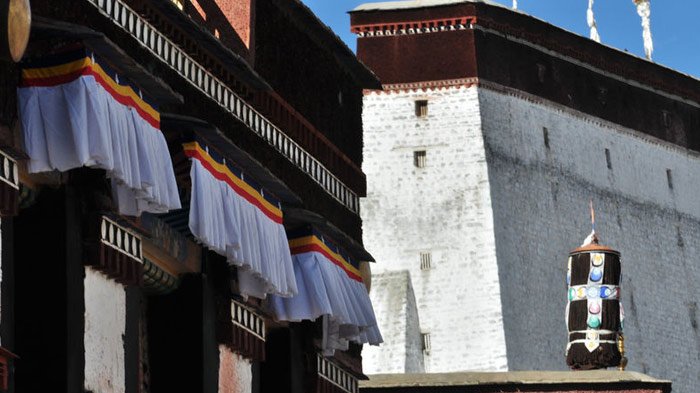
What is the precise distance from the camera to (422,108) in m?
40.3

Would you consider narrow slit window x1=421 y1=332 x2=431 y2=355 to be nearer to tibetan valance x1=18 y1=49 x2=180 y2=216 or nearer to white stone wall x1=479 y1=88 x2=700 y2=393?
white stone wall x1=479 y1=88 x2=700 y2=393

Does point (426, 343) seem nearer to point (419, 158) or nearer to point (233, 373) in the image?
point (419, 158)

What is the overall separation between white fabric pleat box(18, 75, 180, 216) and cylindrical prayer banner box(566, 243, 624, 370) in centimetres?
1645

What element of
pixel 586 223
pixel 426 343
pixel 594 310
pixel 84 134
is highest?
pixel 586 223

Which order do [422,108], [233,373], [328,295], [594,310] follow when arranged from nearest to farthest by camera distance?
[233,373] < [328,295] < [594,310] < [422,108]

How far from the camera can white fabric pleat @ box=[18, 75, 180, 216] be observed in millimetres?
12266

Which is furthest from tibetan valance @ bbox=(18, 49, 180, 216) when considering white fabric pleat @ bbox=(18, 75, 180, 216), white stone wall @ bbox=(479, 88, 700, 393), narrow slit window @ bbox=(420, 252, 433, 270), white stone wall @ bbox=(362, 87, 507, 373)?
narrow slit window @ bbox=(420, 252, 433, 270)

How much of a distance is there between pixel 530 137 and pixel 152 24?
2684 centimetres

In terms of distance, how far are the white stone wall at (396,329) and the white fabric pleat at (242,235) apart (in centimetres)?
2146

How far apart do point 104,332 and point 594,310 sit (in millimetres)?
16462

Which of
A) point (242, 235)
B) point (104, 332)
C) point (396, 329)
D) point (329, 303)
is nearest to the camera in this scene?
point (104, 332)

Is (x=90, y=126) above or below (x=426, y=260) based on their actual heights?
below

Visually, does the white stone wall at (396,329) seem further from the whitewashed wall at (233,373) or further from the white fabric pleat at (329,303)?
the whitewashed wall at (233,373)

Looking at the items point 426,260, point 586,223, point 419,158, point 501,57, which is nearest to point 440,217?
point 426,260
